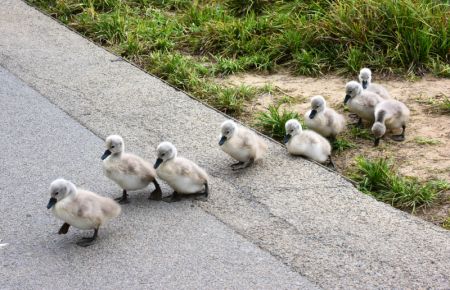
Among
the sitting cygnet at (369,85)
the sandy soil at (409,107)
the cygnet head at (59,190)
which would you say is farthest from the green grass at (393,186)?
the cygnet head at (59,190)

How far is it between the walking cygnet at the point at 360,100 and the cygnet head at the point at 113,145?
2331 millimetres

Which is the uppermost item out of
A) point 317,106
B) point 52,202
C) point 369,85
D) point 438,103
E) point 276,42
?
point 52,202

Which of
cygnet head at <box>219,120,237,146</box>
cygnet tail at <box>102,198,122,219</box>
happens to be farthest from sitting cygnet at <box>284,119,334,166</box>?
cygnet tail at <box>102,198,122,219</box>

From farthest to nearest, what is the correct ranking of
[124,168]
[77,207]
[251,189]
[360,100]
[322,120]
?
[360,100]
[322,120]
[251,189]
[124,168]
[77,207]

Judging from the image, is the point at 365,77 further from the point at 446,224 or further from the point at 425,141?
the point at 446,224

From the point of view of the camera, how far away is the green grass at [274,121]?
737 cm

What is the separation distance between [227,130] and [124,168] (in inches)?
36.0

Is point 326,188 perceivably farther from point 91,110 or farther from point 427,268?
point 91,110

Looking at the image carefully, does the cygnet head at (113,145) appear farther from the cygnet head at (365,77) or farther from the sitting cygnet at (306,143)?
the cygnet head at (365,77)

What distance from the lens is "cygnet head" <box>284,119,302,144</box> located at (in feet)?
22.3

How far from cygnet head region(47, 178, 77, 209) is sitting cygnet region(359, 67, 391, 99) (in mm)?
3270

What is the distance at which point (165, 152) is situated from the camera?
6.07 meters

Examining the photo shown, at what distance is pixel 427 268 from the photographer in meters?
5.16

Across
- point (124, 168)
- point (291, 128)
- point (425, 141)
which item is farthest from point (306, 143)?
point (124, 168)
